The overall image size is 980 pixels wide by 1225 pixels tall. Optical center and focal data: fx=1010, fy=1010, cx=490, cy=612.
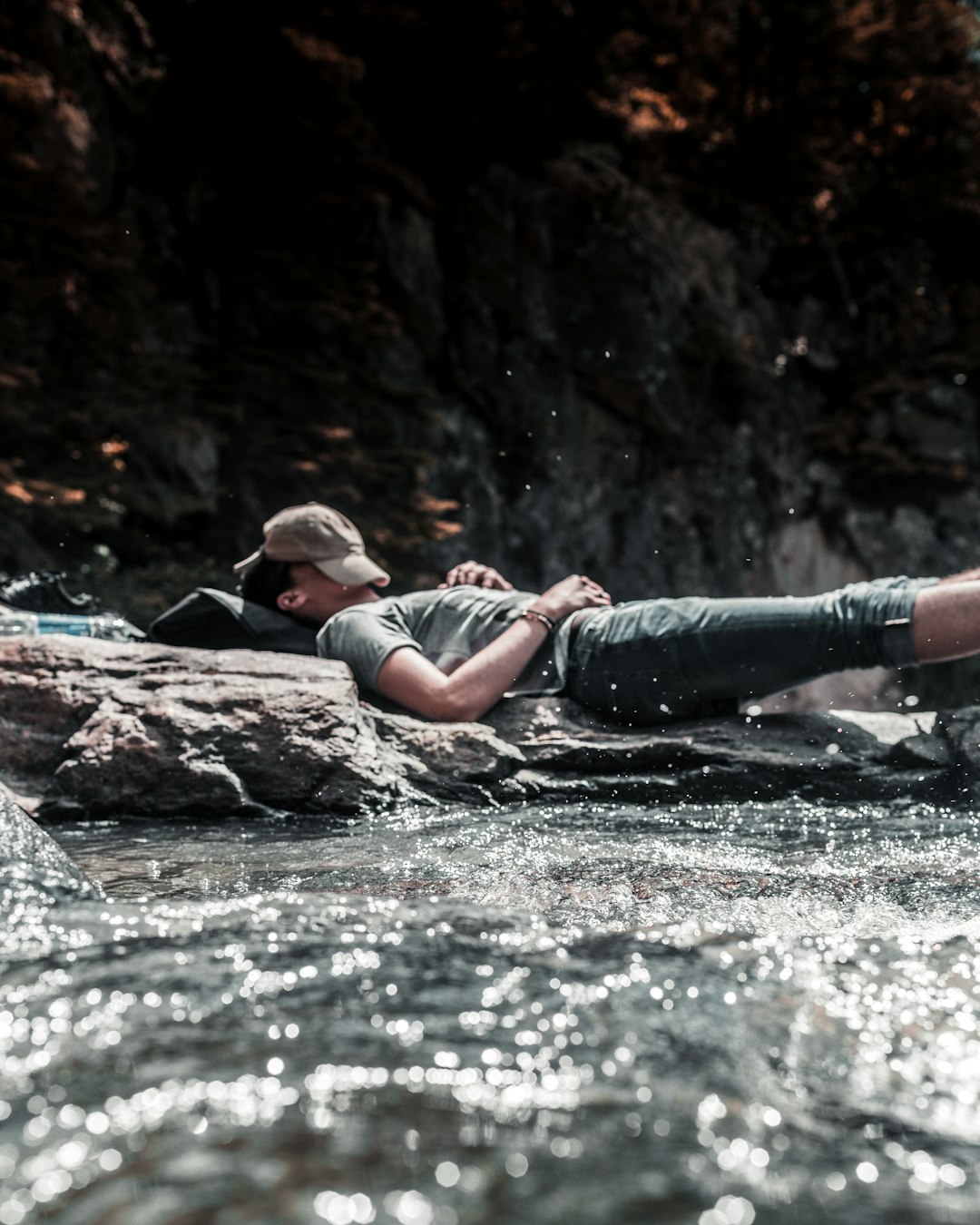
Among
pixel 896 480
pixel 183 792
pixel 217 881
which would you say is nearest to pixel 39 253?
pixel 183 792

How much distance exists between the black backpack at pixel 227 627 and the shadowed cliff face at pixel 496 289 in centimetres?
409

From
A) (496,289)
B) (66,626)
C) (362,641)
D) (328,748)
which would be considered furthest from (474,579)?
(496,289)

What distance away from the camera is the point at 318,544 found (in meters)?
3.83

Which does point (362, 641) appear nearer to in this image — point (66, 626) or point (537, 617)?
point (537, 617)

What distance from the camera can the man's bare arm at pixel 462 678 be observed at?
3.39 m

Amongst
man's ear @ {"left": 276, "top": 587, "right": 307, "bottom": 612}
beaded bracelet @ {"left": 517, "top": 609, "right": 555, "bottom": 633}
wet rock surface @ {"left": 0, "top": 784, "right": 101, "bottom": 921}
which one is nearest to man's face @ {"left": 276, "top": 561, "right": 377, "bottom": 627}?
man's ear @ {"left": 276, "top": 587, "right": 307, "bottom": 612}

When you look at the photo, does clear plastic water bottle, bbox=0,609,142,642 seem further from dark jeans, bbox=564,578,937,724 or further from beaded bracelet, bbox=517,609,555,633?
dark jeans, bbox=564,578,937,724

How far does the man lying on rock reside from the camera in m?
3.36

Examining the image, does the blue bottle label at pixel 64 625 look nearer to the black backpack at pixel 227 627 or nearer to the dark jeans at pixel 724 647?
the black backpack at pixel 227 627

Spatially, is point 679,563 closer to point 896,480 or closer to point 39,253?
point 896,480

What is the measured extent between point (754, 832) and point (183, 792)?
1621mm

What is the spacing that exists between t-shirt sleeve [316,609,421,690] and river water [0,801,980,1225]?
1.58m

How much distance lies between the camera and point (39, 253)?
8562 millimetres

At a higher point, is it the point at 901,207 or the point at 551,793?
the point at 901,207
